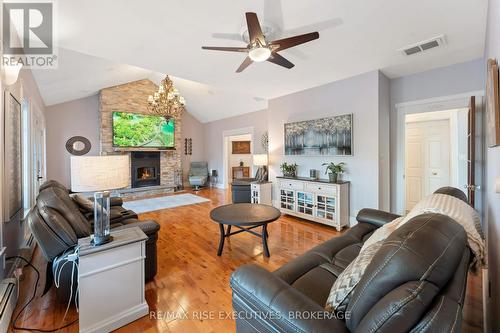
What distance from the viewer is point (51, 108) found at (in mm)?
6266

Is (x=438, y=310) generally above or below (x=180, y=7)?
below

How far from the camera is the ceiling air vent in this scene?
2.55m

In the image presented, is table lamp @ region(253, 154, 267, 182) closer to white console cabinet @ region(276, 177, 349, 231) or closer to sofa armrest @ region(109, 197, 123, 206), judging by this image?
white console cabinet @ region(276, 177, 349, 231)

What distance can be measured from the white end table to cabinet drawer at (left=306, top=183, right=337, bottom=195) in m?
2.95

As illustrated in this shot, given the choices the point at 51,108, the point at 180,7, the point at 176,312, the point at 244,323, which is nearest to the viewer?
the point at 244,323

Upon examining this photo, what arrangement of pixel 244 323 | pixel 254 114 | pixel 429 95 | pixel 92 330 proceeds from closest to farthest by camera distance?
1. pixel 244 323
2. pixel 92 330
3. pixel 429 95
4. pixel 254 114

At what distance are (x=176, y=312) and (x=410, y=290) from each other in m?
1.78

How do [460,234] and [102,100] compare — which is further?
[102,100]

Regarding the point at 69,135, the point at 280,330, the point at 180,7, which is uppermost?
the point at 180,7

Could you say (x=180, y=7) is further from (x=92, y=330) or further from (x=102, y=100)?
(x=102, y=100)

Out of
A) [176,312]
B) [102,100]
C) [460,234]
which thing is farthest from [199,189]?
[460,234]

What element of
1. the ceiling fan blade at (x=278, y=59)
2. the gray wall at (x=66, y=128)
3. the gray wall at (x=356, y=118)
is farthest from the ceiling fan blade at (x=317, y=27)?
the gray wall at (x=66, y=128)

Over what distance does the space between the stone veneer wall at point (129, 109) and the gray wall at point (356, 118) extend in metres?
5.06

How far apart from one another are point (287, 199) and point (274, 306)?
349cm
